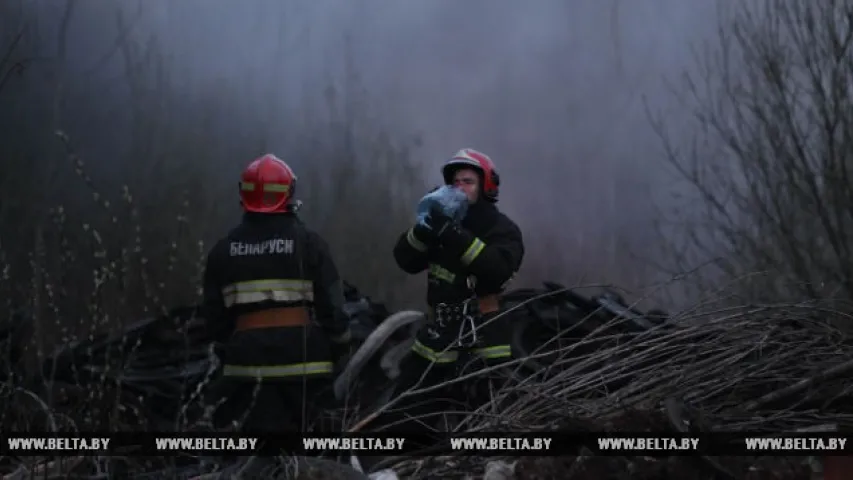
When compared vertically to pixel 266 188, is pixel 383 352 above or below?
below

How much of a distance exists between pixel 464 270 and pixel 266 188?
0.98 metres

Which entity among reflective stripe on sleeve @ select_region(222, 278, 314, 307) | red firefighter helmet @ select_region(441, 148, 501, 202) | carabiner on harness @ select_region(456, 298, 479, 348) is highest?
red firefighter helmet @ select_region(441, 148, 501, 202)

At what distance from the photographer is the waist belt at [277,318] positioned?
3.69 metres

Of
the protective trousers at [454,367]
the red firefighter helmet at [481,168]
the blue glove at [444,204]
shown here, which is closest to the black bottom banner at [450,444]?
the protective trousers at [454,367]

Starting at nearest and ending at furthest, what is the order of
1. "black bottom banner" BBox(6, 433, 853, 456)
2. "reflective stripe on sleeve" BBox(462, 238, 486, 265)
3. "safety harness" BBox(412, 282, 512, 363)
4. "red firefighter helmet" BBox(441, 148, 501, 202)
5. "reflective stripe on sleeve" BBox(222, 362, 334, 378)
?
"black bottom banner" BBox(6, 433, 853, 456) < "reflective stripe on sleeve" BBox(222, 362, 334, 378) < "reflective stripe on sleeve" BBox(462, 238, 486, 265) < "safety harness" BBox(412, 282, 512, 363) < "red firefighter helmet" BBox(441, 148, 501, 202)

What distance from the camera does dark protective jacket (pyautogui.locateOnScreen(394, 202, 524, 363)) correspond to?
4.05 meters

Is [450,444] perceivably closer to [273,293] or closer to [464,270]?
[273,293]

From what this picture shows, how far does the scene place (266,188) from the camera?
3.81 meters

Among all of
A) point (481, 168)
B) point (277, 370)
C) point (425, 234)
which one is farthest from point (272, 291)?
point (481, 168)

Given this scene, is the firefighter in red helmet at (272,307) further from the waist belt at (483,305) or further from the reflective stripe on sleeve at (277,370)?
the waist belt at (483,305)

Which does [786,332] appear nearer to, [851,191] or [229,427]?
[229,427]

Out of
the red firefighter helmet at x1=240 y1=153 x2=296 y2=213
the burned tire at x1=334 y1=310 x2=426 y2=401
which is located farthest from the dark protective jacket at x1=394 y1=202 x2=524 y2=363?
the red firefighter helmet at x1=240 y1=153 x2=296 y2=213

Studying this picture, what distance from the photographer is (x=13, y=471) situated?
3.42 metres

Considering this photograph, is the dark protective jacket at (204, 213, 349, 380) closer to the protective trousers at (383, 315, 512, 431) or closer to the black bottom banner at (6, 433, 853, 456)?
the black bottom banner at (6, 433, 853, 456)
